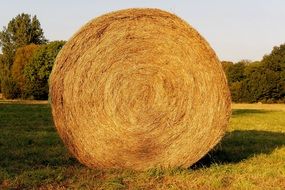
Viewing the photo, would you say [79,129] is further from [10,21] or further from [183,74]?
[10,21]

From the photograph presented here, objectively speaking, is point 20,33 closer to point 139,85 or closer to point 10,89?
point 10,89

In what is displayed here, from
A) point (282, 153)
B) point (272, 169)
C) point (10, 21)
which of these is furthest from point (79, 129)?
point (10, 21)

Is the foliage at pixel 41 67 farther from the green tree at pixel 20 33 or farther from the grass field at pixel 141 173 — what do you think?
the grass field at pixel 141 173

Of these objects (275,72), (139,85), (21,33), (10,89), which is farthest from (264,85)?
(139,85)

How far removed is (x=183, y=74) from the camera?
7988 mm

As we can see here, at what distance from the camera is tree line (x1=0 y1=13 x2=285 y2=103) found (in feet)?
171

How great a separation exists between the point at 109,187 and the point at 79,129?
1.39 meters

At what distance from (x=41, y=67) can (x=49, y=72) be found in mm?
1302

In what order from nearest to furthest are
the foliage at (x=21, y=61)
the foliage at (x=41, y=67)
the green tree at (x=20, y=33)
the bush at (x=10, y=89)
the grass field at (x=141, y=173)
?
the grass field at (x=141, y=173)
the foliage at (x=41, y=67)
the bush at (x=10, y=89)
the foliage at (x=21, y=61)
the green tree at (x=20, y=33)

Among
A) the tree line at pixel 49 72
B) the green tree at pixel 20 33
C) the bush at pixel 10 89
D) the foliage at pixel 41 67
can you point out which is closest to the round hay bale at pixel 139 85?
the tree line at pixel 49 72

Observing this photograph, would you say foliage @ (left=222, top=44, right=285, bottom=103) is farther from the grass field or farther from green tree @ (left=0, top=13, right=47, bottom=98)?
the grass field

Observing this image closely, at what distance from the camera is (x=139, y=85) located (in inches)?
321

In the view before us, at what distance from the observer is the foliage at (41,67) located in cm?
5410

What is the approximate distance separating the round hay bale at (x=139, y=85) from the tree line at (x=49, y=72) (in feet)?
146
